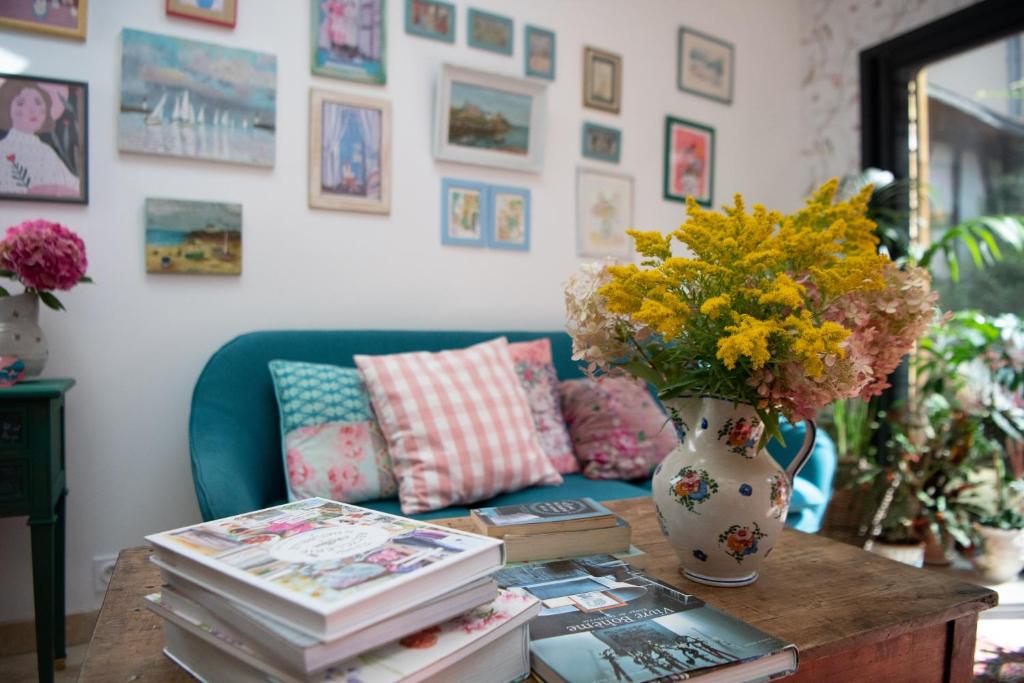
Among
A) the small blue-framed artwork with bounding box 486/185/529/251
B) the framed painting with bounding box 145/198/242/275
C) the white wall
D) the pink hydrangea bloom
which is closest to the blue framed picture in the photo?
the white wall

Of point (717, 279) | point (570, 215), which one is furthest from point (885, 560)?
point (570, 215)

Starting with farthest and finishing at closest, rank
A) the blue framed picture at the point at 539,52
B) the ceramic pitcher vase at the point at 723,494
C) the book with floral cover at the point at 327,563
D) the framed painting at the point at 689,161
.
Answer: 1. the framed painting at the point at 689,161
2. the blue framed picture at the point at 539,52
3. the ceramic pitcher vase at the point at 723,494
4. the book with floral cover at the point at 327,563

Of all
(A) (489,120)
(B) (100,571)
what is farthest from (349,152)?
(B) (100,571)

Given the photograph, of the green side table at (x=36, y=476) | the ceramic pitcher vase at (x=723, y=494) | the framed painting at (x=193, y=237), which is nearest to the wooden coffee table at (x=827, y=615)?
the ceramic pitcher vase at (x=723, y=494)

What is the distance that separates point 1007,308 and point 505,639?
2819 mm

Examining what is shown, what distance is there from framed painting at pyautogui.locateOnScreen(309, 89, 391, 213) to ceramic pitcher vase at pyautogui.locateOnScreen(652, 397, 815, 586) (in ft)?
5.06

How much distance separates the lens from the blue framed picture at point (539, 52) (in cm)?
253

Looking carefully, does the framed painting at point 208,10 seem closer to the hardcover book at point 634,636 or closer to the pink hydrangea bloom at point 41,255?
the pink hydrangea bloom at point 41,255

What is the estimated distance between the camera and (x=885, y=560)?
116 centimetres

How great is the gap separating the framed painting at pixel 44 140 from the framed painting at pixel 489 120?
1.08m

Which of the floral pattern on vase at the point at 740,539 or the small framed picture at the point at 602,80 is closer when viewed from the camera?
the floral pattern on vase at the point at 740,539

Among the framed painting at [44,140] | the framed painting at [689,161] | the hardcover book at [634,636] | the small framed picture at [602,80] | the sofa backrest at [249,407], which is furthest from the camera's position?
the framed painting at [689,161]

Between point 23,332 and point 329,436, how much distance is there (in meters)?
0.80

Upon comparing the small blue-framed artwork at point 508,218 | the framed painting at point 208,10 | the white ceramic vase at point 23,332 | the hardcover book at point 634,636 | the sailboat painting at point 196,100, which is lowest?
the hardcover book at point 634,636
